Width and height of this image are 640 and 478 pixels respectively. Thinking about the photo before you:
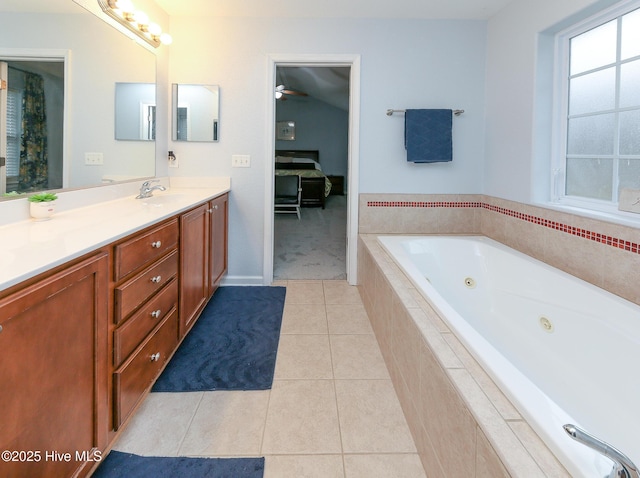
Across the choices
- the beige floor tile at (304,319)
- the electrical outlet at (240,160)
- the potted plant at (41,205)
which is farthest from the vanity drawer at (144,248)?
the electrical outlet at (240,160)

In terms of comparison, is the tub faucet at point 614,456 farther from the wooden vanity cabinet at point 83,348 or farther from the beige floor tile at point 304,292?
the beige floor tile at point 304,292

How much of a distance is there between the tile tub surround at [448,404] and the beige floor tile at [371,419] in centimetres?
6

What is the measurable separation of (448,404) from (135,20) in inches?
110

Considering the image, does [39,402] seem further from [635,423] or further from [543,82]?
[543,82]

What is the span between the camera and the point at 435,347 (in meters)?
1.34

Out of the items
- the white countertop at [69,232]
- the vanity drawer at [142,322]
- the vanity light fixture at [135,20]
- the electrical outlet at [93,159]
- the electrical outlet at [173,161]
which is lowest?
the vanity drawer at [142,322]

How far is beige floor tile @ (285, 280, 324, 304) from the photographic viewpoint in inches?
126

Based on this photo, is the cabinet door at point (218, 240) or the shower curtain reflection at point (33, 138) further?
the cabinet door at point (218, 240)

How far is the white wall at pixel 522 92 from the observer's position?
2525 millimetres

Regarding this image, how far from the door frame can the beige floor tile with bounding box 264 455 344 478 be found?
2.11 meters

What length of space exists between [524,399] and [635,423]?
2.63 feet

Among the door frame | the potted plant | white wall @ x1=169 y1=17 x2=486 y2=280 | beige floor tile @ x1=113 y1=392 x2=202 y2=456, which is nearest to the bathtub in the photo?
the door frame

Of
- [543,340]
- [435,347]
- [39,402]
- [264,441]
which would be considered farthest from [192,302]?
[543,340]

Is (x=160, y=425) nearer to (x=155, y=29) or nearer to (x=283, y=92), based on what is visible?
(x=155, y=29)
